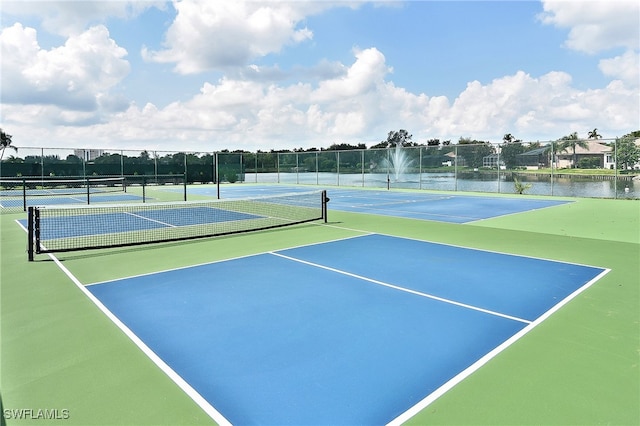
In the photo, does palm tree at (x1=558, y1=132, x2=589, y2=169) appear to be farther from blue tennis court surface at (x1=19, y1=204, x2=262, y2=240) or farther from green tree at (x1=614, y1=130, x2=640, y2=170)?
blue tennis court surface at (x1=19, y1=204, x2=262, y2=240)

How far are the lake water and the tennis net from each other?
447 inches

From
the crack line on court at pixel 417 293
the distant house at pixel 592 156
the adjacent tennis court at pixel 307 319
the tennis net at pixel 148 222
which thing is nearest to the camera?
the adjacent tennis court at pixel 307 319

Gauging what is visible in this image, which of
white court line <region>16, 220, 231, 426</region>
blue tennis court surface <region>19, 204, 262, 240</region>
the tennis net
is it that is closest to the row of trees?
the tennis net

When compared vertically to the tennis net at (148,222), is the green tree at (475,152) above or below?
above

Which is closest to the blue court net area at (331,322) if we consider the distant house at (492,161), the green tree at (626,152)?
the green tree at (626,152)

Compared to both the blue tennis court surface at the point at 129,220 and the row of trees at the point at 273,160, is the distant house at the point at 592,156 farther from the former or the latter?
the blue tennis court surface at the point at 129,220

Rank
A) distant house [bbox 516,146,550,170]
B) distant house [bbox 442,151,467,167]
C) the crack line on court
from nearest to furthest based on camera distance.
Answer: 1. the crack line on court
2. distant house [bbox 516,146,550,170]
3. distant house [bbox 442,151,467,167]

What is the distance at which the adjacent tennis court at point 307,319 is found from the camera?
319cm

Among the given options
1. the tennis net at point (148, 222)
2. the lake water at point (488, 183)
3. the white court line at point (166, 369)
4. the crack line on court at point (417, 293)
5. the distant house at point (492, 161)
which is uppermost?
the distant house at point (492, 161)

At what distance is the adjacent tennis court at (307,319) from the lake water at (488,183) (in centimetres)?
1291

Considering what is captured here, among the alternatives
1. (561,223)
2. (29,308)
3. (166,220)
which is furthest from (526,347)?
(166,220)

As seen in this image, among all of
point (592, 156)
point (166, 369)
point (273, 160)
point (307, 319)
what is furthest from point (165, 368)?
point (273, 160)

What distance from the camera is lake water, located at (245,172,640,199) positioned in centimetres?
2011

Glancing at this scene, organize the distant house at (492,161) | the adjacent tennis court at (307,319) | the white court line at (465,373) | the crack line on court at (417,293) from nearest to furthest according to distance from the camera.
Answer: the white court line at (465,373), the adjacent tennis court at (307,319), the crack line on court at (417,293), the distant house at (492,161)
